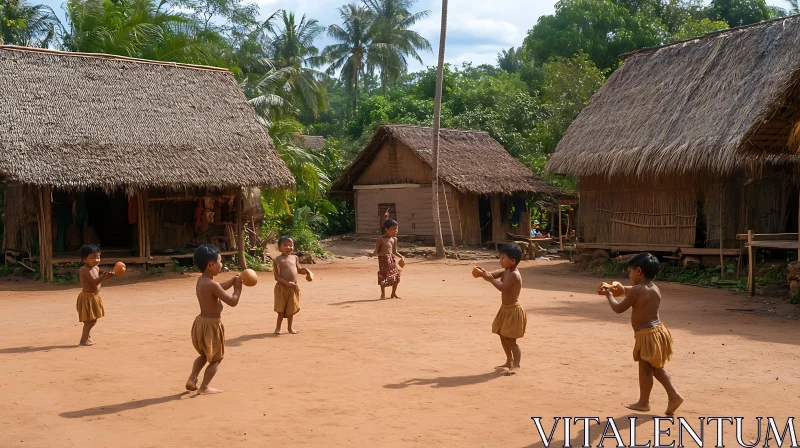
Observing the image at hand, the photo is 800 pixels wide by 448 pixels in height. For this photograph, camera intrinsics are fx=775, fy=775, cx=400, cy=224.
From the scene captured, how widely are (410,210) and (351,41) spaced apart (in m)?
22.2

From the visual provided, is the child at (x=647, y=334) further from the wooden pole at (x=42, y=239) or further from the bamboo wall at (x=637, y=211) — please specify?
the wooden pole at (x=42, y=239)

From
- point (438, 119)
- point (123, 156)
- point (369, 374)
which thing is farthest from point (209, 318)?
point (438, 119)

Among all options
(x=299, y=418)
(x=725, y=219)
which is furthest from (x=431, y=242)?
(x=299, y=418)

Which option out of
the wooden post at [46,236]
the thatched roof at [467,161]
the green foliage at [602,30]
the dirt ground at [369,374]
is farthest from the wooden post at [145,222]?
the green foliage at [602,30]

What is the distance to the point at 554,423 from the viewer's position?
15.6 feet

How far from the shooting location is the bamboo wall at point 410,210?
22328mm

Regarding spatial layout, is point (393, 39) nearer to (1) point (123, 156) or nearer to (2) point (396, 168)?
(2) point (396, 168)

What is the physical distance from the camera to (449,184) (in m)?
22.0

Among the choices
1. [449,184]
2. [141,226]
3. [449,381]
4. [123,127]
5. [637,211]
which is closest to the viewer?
[449,381]

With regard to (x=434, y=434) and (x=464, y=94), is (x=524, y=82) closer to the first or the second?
(x=464, y=94)

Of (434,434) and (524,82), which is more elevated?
(524,82)

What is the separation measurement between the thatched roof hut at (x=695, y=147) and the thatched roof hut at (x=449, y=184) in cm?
515

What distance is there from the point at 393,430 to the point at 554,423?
0.99m

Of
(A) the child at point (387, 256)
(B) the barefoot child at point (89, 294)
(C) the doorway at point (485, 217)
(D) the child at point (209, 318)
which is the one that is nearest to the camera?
(D) the child at point (209, 318)
